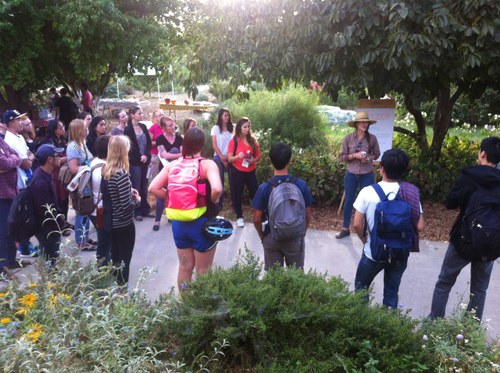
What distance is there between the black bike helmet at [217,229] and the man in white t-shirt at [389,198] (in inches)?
41.7

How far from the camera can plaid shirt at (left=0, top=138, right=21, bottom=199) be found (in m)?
Answer: 5.17

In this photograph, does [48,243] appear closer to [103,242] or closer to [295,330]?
[103,242]

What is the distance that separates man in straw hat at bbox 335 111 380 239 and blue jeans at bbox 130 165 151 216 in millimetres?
3039

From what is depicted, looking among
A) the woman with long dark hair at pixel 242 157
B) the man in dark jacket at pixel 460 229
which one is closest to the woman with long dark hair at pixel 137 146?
the woman with long dark hair at pixel 242 157

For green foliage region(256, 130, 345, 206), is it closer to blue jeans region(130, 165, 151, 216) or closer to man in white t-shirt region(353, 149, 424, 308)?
blue jeans region(130, 165, 151, 216)

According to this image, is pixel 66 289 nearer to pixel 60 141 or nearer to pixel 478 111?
pixel 60 141

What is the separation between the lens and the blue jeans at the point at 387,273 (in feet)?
12.6

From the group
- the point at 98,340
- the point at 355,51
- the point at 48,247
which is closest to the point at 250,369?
the point at 98,340

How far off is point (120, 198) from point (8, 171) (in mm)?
1760

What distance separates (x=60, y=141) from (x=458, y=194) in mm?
5093

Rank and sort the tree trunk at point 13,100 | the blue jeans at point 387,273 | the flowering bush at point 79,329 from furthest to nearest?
1. the tree trunk at point 13,100
2. the blue jeans at point 387,273
3. the flowering bush at point 79,329

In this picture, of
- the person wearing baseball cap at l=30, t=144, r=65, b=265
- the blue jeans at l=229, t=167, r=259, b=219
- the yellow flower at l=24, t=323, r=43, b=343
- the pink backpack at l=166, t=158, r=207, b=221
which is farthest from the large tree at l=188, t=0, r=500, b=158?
the yellow flower at l=24, t=323, r=43, b=343

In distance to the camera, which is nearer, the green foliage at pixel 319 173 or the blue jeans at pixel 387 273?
the blue jeans at pixel 387 273

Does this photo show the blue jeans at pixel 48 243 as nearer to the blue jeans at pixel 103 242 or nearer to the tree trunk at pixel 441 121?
the blue jeans at pixel 103 242
